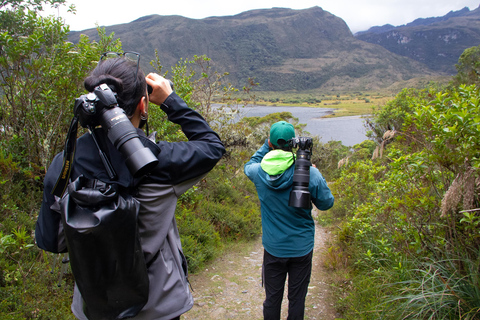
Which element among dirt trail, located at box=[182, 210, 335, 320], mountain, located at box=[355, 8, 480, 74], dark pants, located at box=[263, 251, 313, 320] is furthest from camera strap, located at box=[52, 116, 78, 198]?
mountain, located at box=[355, 8, 480, 74]

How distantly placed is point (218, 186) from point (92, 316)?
625 centimetres

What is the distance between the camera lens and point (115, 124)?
47.2 inches

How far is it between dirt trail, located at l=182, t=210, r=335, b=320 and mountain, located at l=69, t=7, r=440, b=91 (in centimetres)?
6520

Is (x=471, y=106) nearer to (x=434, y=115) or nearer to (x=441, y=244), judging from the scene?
(x=434, y=115)

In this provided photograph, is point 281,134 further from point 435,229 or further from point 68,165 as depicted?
point 68,165

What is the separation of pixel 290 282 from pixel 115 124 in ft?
7.29

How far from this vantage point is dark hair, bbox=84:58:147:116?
1.36 metres

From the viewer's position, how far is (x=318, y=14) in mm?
170500

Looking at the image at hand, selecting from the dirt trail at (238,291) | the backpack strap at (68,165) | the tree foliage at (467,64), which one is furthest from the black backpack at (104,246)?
the tree foliage at (467,64)

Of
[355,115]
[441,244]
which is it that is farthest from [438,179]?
[355,115]

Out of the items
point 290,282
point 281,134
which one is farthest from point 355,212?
point 281,134

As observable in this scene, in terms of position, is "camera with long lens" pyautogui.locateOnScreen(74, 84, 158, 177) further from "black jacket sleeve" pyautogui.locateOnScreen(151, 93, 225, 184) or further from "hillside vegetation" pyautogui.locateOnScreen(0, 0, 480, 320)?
"hillside vegetation" pyautogui.locateOnScreen(0, 0, 480, 320)

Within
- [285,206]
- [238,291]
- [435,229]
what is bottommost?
[238,291]

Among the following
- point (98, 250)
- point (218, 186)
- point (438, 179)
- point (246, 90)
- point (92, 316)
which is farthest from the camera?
point (246, 90)
